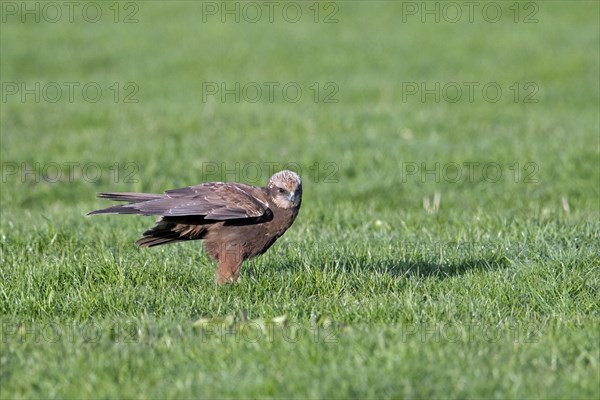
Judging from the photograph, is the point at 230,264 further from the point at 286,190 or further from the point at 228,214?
the point at 286,190

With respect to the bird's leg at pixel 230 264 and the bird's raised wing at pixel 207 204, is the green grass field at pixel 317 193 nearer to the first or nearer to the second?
the bird's leg at pixel 230 264

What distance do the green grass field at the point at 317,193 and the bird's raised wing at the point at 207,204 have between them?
0.45 metres

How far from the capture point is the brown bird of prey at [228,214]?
5.72 metres

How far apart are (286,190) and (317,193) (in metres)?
3.92

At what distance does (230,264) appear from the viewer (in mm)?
5766

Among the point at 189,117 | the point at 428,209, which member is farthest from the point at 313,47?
the point at 428,209

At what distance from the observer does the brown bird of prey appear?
572 cm

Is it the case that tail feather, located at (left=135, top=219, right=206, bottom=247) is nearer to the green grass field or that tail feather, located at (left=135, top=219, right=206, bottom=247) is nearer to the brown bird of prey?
the brown bird of prey

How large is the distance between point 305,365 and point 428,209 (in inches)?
181

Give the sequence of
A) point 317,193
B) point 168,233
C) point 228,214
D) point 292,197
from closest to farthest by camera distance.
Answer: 1. point 228,214
2. point 292,197
3. point 168,233
4. point 317,193

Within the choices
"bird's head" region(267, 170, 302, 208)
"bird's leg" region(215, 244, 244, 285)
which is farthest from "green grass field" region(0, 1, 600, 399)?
"bird's head" region(267, 170, 302, 208)

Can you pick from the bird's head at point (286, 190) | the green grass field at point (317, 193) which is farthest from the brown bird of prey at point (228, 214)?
the green grass field at point (317, 193)

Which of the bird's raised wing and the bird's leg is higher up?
the bird's raised wing

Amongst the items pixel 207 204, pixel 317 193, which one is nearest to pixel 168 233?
pixel 207 204
